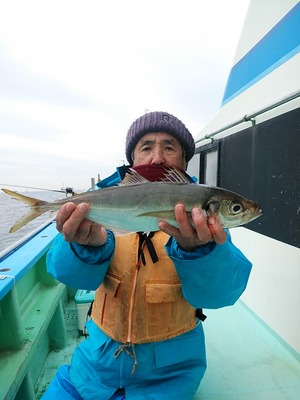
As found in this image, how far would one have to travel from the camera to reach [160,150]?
254 centimetres

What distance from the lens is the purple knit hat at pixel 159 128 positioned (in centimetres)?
265

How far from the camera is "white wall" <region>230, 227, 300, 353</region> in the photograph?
3227 millimetres

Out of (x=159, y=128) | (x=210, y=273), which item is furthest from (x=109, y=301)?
(x=159, y=128)

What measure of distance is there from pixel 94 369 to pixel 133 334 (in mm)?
408

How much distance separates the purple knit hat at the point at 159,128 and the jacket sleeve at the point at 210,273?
121 cm

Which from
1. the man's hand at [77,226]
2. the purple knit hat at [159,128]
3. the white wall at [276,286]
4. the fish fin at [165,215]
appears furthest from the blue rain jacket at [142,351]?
the white wall at [276,286]

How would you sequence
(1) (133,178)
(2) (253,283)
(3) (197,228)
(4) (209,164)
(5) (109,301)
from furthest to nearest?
(4) (209,164), (2) (253,283), (5) (109,301), (1) (133,178), (3) (197,228)

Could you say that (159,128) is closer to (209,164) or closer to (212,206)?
(212,206)

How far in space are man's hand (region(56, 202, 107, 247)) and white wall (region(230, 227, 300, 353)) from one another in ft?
8.11

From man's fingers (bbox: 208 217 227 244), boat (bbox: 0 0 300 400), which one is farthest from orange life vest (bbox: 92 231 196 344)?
boat (bbox: 0 0 300 400)

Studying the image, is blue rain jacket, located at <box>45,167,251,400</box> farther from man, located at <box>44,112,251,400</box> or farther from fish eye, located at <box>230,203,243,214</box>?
fish eye, located at <box>230,203,243,214</box>

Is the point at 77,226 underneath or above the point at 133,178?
underneath

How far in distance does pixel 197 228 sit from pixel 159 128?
133 centimetres

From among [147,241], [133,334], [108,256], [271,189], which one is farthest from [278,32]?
[133,334]
